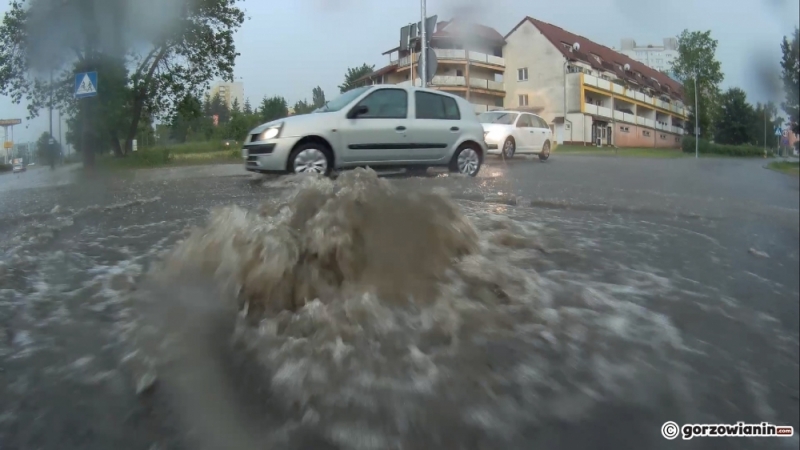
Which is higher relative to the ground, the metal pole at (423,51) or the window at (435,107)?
the metal pole at (423,51)

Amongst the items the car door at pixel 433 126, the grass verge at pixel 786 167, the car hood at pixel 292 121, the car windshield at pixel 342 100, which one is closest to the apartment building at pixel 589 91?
the car door at pixel 433 126

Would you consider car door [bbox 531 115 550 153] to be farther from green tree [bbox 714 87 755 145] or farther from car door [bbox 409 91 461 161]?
green tree [bbox 714 87 755 145]

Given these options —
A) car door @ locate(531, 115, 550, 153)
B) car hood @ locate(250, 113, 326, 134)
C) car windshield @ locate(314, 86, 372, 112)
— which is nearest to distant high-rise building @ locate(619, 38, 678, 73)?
car door @ locate(531, 115, 550, 153)

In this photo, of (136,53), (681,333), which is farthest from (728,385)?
(136,53)

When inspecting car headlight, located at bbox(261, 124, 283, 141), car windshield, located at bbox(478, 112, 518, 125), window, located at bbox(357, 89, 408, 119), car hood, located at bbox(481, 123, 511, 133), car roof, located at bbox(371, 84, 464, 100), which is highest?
car roof, located at bbox(371, 84, 464, 100)

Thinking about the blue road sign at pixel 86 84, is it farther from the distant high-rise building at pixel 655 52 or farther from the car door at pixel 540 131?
the distant high-rise building at pixel 655 52

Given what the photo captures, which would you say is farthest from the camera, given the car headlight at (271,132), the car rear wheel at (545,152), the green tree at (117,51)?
the car rear wheel at (545,152)

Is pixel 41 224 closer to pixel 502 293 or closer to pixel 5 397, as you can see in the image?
pixel 5 397
